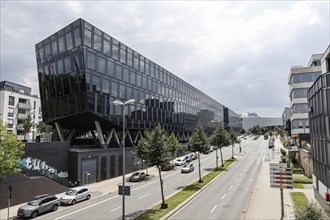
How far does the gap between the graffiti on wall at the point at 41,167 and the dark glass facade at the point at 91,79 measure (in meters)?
9.66

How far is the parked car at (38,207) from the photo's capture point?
27194 mm

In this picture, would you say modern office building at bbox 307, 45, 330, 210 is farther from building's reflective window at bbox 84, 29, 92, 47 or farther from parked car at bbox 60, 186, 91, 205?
building's reflective window at bbox 84, 29, 92, 47

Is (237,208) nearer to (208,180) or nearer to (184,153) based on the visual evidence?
(208,180)

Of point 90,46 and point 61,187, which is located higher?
point 90,46

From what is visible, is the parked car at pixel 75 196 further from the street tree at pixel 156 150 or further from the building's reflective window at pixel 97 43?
the building's reflective window at pixel 97 43

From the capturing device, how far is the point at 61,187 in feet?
127

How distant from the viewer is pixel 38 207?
28.2 meters

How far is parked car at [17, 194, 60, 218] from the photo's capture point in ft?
89.2

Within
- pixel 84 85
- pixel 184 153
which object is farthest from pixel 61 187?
pixel 184 153

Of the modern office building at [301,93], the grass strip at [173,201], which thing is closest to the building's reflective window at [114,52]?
the grass strip at [173,201]

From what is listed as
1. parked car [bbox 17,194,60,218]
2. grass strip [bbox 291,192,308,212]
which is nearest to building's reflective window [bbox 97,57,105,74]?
parked car [bbox 17,194,60,218]

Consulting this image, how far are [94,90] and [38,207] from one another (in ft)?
69.9

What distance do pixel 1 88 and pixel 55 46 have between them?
51064 mm

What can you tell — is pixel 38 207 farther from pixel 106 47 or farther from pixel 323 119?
pixel 106 47
